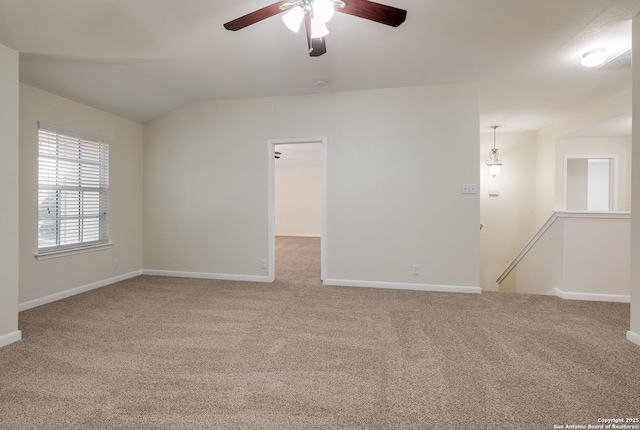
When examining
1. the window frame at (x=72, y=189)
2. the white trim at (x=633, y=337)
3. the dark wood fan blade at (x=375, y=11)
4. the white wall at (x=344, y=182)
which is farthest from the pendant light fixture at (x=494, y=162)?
the window frame at (x=72, y=189)

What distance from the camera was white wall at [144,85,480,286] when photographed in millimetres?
3508

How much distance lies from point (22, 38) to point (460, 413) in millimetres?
3897

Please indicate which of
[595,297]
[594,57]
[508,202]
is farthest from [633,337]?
[508,202]

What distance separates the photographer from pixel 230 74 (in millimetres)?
3182

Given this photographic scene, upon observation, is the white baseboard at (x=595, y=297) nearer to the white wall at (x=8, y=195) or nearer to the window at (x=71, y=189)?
the white wall at (x=8, y=195)

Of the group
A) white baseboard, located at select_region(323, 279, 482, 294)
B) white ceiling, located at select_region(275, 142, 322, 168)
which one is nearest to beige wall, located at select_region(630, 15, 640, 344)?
white baseboard, located at select_region(323, 279, 482, 294)

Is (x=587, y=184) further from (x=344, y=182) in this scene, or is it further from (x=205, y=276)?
(x=205, y=276)

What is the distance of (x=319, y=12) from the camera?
1.63 m

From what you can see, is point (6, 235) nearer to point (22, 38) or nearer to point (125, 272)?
point (22, 38)

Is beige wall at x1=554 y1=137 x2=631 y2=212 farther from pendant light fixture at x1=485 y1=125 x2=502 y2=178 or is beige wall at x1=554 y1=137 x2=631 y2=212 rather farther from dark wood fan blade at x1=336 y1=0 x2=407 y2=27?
dark wood fan blade at x1=336 y1=0 x2=407 y2=27

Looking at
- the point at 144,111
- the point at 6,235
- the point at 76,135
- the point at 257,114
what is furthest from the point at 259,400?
the point at 144,111

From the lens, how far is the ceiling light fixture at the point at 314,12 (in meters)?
1.61

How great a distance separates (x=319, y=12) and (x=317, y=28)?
20 cm

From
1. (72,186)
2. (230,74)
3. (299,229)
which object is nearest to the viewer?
(230,74)
